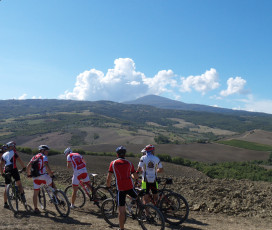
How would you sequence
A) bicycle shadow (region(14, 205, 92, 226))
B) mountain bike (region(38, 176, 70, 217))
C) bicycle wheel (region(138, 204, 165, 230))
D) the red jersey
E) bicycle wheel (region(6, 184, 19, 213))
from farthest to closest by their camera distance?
bicycle wheel (region(6, 184, 19, 213)) → mountain bike (region(38, 176, 70, 217)) → bicycle shadow (region(14, 205, 92, 226)) → bicycle wheel (region(138, 204, 165, 230)) → the red jersey

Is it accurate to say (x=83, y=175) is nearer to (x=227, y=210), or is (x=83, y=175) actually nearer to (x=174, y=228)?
(x=174, y=228)

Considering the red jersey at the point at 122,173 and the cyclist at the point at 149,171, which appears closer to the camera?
the red jersey at the point at 122,173

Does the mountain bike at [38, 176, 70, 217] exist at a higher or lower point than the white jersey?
lower

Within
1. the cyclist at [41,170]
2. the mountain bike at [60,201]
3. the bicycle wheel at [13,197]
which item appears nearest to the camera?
the cyclist at [41,170]

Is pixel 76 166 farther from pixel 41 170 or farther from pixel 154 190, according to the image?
pixel 154 190

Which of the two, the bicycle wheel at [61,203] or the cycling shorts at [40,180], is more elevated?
the cycling shorts at [40,180]

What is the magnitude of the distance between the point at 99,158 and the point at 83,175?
23254 mm

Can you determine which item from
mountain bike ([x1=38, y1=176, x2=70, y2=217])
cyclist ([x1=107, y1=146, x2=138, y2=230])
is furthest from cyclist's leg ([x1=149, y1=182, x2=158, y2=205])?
mountain bike ([x1=38, y1=176, x2=70, y2=217])

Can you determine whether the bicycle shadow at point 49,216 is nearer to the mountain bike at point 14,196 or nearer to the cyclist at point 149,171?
the mountain bike at point 14,196

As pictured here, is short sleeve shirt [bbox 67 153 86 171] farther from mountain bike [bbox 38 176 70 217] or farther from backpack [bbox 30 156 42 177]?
backpack [bbox 30 156 42 177]

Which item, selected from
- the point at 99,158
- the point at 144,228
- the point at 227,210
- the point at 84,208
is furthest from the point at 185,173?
the point at 144,228

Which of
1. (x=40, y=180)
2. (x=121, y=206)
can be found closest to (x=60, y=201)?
(x=40, y=180)

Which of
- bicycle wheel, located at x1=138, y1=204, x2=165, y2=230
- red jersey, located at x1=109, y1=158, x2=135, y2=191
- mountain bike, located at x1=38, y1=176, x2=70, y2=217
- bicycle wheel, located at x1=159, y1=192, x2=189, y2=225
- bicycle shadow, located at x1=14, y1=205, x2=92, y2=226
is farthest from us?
mountain bike, located at x1=38, y1=176, x2=70, y2=217

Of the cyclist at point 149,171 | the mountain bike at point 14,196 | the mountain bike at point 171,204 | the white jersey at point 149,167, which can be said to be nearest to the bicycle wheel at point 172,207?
the mountain bike at point 171,204
